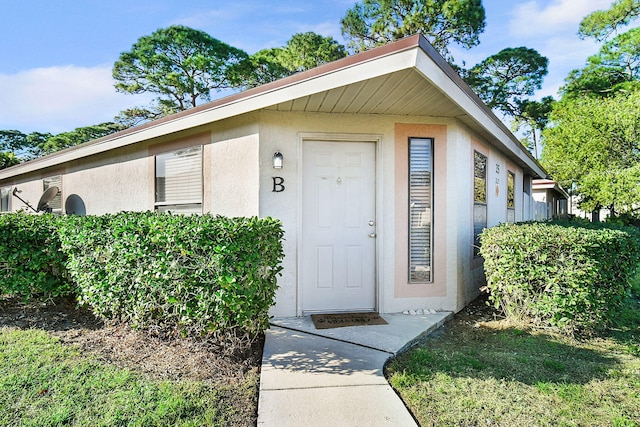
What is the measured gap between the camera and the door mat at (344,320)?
4.05 metres

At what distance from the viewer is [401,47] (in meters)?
3.06

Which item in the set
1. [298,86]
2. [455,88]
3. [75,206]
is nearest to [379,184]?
[455,88]

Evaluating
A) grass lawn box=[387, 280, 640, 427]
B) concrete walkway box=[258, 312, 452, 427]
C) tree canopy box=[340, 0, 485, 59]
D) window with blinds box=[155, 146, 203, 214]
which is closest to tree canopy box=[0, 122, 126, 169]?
tree canopy box=[340, 0, 485, 59]

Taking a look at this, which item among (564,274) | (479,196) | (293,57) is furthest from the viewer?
(293,57)

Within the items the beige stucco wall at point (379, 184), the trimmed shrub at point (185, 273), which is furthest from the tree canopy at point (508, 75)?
the trimmed shrub at point (185, 273)

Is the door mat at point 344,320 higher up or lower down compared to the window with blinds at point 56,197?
lower down

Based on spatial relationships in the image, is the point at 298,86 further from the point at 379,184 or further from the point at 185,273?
the point at 185,273

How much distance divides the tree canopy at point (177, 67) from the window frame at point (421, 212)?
17417 millimetres

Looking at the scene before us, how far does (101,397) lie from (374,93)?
11.8ft

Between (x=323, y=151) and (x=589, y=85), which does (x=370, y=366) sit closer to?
(x=323, y=151)

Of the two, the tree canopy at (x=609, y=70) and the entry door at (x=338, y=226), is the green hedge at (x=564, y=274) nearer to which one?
the entry door at (x=338, y=226)

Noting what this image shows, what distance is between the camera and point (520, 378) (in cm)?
287

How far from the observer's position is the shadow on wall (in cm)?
722

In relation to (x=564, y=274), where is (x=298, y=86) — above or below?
above
